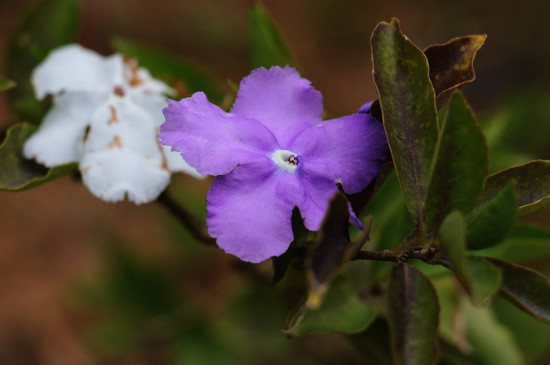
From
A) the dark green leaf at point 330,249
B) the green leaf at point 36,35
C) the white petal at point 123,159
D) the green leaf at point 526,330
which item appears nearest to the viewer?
the dark green leaf at point 330,249


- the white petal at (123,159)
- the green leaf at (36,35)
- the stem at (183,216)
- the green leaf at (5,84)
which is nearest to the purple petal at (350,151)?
the white petal at (123,159)

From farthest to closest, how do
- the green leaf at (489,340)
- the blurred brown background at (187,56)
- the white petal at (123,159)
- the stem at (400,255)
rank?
the blurred brown background at (187,56), the green leaf at (489,340), the white petal at (123,159), the stem at (400,255)

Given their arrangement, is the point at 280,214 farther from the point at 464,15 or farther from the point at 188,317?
the point at 464,15

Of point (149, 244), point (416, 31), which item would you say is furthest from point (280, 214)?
point (416, 31)

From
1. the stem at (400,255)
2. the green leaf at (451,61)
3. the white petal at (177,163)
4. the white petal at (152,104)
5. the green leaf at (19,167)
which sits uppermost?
the green leaf at (451,61)

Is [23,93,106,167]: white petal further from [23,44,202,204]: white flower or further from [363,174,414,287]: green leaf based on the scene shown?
[363,174,414,287]: green leaf

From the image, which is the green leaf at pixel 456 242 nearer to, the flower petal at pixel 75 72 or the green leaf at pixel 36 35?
the flower petal at pixel 75 72
